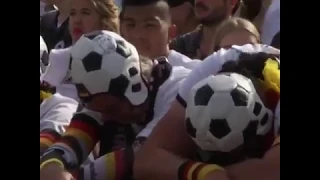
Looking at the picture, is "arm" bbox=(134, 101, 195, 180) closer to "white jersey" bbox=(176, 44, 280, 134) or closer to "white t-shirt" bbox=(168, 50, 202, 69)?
"white jersey" bbox=(176, 44, 280, 134)

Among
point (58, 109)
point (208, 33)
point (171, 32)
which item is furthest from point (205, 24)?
point (58, 109)

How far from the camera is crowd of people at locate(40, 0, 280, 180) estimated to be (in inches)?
51.2

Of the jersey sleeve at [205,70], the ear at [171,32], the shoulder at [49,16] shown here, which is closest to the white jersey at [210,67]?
the jersey sleeve at [205,70]

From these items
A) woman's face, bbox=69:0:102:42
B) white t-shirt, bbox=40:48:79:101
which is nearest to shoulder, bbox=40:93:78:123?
white t-shirt, bbox=40:48:79:101

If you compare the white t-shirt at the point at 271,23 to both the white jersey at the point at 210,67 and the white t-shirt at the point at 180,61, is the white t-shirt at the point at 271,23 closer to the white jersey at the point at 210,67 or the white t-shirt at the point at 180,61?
the white t-shirt at the point at 180,61

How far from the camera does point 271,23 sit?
2.00 metres

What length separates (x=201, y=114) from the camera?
130cm

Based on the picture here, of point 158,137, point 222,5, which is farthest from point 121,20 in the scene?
point 158,137

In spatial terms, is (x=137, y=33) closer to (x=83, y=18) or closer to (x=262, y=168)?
(x=83, y=18)

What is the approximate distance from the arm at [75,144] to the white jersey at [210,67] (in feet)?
0.72

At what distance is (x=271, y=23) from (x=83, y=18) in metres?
0.53

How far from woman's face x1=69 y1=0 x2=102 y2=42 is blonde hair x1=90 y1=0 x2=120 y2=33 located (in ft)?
0.04

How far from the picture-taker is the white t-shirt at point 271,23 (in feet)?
6.35
